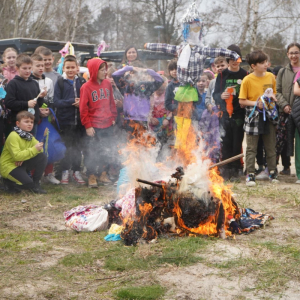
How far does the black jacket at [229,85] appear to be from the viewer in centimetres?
817

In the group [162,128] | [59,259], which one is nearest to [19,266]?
[59,259]

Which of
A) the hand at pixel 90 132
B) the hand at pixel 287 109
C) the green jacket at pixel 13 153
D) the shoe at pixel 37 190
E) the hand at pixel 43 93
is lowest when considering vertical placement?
the shoe at pixel 37 190

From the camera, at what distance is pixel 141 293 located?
11.3 feet

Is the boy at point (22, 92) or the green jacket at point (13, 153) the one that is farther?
the boy at point (22, 92)

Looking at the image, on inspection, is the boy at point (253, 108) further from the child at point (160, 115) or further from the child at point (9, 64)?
the child at point (9, 64)

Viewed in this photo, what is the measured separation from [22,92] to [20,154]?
3.41 feet

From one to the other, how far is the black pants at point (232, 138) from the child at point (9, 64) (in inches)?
145

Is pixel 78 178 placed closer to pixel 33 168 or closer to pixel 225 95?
pixel 33 168

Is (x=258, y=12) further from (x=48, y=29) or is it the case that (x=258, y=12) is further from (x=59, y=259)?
(x=59, y=259)

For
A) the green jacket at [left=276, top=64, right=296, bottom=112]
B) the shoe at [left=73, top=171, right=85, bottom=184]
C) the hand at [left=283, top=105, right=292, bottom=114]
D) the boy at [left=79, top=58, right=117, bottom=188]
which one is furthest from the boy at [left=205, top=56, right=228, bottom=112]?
the shoe at [left=73, top=171, right=85, bottom=184]

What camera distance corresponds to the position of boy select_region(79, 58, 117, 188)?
7.73 metres

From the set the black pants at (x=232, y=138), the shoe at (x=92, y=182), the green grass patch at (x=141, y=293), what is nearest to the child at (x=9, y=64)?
the shoe at (x=92, y=182)

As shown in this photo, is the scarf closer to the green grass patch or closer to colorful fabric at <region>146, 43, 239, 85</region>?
colorful fabric at <region>146, 43, 239, 85</region>

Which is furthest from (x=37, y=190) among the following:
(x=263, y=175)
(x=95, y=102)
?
(x=263, y=175)
